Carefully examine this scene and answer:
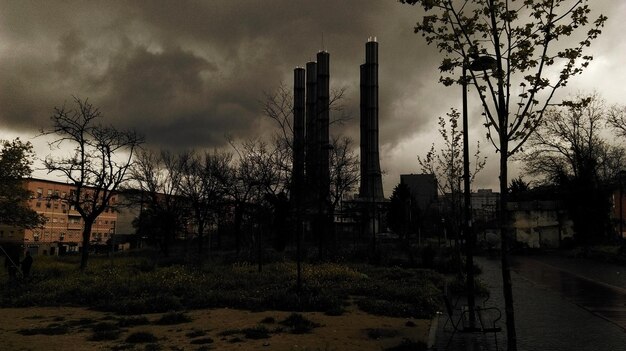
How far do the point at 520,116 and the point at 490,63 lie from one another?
1044 millimetres

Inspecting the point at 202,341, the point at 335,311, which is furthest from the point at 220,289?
the point at 202,341

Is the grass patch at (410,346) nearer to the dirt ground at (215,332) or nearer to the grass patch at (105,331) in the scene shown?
the dirt ground at (215,332)

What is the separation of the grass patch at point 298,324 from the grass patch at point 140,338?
115 inches

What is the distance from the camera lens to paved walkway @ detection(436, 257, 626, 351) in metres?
8.77

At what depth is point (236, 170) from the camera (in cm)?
4066

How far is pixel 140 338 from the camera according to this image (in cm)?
927


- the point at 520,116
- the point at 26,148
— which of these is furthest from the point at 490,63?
the point at 26,148

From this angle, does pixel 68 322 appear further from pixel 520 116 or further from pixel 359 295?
→ pixel 520 116

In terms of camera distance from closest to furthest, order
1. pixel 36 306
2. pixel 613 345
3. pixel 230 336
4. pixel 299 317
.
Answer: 1. pixel 613 345
2. pixel 230 336
3. pixel 299 317
4. pixel 36 306

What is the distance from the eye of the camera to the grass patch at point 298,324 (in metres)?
10.1

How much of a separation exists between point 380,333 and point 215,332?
143 inches

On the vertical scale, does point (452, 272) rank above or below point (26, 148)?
below

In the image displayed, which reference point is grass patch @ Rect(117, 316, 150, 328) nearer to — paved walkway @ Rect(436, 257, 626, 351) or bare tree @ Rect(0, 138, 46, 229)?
paved walkway @ Rect(436, 257, 626, 351)

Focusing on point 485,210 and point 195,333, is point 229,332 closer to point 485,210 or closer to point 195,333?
point 195,333
